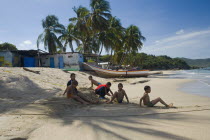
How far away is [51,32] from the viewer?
28016mm

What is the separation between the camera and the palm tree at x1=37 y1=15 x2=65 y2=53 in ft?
90.4

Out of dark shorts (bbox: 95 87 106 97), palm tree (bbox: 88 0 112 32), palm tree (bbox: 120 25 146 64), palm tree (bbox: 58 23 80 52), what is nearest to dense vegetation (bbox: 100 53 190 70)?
palm tree (bbox: 120 25 146 64)

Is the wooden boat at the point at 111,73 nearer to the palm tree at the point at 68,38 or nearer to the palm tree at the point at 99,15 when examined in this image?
the palm tree at the point at 99,15

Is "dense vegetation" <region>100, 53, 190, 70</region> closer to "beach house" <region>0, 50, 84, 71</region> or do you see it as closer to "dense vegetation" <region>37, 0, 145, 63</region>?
"dense vegetation" <region>37, 0, 145, 63</region>

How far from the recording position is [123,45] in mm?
35969

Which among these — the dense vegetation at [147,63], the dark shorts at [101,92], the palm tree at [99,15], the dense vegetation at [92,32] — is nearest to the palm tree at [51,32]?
the dense vegetation at [92,32]

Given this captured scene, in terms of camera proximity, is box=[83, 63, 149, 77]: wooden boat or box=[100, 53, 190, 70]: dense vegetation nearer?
box=[83, 63, 149, 77]: wooden boat

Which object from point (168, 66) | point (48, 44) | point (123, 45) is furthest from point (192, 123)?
point (168, 66)

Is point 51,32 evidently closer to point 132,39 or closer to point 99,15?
point 99,15

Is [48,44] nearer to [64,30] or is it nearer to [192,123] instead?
[64,30]

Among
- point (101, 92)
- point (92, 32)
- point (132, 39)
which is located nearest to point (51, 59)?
point (92, 32)

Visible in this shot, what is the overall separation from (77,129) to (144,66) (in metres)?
77.1

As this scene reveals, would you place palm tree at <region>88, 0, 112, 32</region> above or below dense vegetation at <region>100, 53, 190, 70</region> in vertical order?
above

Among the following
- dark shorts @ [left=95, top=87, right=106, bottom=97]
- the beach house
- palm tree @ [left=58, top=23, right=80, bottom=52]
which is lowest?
dark shorts @ [left=95, top=87, right=106, bottom=97]
